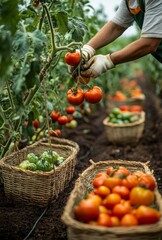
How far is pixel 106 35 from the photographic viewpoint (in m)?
3.37

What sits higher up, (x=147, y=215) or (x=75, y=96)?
(x=75, y=96)

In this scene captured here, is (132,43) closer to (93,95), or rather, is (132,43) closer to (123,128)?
(93,95)

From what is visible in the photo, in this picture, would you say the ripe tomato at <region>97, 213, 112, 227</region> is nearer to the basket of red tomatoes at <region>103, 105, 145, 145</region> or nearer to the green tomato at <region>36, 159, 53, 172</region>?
the green tomato at <region>36, 159, 53, 172</region>

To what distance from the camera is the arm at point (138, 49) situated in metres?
2.75

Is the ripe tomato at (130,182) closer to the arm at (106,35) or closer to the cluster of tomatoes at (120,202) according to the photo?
the cluster of tomatoes at (120,202)

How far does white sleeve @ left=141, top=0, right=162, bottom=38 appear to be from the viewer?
2.68m

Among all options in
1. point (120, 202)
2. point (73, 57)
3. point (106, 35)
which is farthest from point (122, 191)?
point (106, 35)

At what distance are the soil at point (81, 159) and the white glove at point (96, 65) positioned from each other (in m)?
1.04

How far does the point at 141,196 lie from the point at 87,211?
1.15ft

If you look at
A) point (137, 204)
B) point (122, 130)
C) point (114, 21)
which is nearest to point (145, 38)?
point (114, 21)

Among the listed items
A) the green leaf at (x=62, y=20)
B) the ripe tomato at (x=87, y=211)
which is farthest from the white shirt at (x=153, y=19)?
the ripe tomato at (x=87, y=211)

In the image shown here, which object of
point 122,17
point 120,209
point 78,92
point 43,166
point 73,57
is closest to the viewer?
point 120,209

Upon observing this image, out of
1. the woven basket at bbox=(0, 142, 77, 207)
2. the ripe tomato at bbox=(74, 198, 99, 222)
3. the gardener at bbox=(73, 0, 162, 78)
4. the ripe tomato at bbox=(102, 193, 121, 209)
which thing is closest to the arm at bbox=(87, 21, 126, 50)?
the gardener at bbox=(73, 0, 162, 78)

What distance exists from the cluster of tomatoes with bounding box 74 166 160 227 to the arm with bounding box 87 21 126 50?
1371 mm
